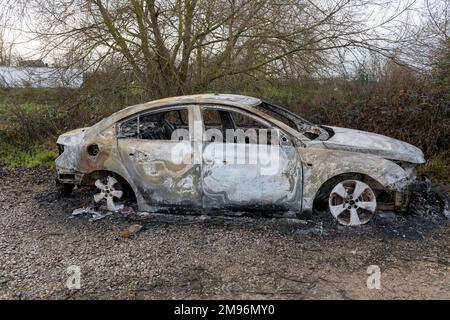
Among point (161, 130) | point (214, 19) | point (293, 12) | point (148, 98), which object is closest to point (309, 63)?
point (293, 12)

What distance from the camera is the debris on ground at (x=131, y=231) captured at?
4.43 metres

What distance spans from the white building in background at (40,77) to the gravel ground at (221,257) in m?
4.23

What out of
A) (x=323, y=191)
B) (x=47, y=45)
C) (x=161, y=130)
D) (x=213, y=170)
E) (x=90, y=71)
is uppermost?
(x=47, y=45)

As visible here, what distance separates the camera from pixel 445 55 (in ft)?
26.0

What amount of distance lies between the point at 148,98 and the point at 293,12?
3718 mm

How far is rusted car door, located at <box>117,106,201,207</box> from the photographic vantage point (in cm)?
465

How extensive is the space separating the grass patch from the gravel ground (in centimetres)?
173

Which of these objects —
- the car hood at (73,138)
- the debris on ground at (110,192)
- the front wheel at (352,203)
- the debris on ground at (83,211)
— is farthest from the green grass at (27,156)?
the front wheel at (352,203)

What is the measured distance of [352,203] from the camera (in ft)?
14.7

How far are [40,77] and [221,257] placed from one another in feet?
22.5

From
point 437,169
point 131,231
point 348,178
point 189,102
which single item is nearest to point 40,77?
point 189,102

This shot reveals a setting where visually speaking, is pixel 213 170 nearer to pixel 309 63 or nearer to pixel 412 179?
pixel 412 179

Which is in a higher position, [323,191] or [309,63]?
[309,63]

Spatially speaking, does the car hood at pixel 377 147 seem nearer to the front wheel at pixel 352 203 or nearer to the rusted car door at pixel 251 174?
the front wheel at pixel 352 203
